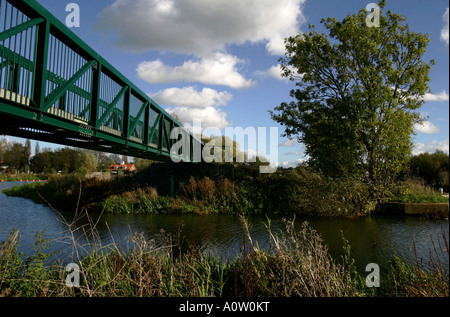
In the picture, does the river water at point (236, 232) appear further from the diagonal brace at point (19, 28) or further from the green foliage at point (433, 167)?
the green foliage at point (433, 167)

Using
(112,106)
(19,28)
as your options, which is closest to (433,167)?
(112,106)

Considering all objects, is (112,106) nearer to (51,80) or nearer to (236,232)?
(51,80)

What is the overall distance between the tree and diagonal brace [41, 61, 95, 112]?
1207 centimetres

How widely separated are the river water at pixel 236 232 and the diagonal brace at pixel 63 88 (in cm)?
290

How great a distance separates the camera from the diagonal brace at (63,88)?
6.16 metres

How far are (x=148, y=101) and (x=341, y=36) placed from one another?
Result: 35.3 ft

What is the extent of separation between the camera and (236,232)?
12180 mm

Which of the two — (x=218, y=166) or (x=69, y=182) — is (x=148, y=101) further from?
(x=69, y=182)

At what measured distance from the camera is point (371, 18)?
15734 mm

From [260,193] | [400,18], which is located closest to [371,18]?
[400,18]

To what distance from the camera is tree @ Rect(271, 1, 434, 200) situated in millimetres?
15117

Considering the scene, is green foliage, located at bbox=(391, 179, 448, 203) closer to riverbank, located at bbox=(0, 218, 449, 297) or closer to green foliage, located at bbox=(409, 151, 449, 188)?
green foliage, located at bbox=(409, 151, 449, 188)
